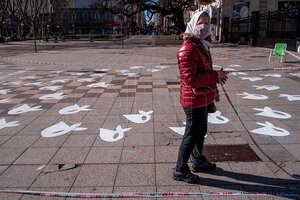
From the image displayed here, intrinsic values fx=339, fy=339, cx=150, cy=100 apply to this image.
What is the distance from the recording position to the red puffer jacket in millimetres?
3539

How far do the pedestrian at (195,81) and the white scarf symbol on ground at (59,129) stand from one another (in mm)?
2655

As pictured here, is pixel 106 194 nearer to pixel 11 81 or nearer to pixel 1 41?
pixel 11 81

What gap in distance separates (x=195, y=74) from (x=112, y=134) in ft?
8.74

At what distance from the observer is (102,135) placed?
5770mm

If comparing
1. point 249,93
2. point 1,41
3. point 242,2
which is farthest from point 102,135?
point 1,41

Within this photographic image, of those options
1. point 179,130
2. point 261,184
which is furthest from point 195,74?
point 179,130

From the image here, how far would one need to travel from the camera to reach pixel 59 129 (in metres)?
6.15

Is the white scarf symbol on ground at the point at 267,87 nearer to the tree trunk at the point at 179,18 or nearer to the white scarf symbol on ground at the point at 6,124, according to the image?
the white scarf symbol on ground at the point at 6,124

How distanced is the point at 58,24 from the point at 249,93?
83701mm

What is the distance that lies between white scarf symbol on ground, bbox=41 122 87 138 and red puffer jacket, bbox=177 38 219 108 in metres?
2.93

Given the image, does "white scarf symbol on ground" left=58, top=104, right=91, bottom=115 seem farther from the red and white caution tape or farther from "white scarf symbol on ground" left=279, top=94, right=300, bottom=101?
"white scarf symbol on ground" left=279, top=94, right=300, bottom=101

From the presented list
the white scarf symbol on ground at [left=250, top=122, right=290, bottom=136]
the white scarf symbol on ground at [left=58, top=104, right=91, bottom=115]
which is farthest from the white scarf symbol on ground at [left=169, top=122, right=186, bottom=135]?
the white scarf symbol on ground at [left=58, top=104, right=91, bottom=115]

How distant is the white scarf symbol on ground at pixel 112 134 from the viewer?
5.56 m

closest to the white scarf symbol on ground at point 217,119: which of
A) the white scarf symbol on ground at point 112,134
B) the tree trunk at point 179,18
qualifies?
the white scarf symbol on ground at point 112,134
